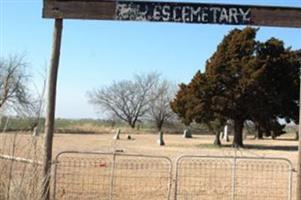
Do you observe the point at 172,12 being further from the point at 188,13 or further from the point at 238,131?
the point at 238,131

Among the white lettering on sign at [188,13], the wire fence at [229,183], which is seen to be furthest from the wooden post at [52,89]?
the wire fence at [229,183]

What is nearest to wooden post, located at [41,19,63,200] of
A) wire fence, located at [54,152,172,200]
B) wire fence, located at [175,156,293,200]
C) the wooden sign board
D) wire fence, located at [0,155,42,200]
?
the wooden sign board

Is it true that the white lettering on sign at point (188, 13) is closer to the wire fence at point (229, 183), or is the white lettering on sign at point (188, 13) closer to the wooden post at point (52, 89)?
the wooden post at point (52, 89)

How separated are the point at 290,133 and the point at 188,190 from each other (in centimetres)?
9648

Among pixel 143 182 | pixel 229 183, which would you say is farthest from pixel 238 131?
pixel 143 182

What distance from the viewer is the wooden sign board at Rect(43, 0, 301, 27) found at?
9547mm

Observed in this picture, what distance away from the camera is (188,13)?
9.53 metres

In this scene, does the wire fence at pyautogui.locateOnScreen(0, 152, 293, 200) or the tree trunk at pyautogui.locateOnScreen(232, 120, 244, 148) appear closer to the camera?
the wire fence at pyautogui.locateOnScreen(0, 152, 293, 200)

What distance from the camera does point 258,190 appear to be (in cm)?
1716

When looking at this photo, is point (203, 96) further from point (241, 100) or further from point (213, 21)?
point (213, 21)

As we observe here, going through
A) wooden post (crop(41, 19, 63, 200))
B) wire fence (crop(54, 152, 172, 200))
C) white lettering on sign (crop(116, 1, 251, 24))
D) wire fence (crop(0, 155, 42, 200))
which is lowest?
wire fence (crop(54, 152, 172, 200))

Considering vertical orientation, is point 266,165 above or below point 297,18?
below

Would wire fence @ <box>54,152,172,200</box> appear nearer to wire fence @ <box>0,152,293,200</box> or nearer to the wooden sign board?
wire fence @ <box>0,152,293,200</box>

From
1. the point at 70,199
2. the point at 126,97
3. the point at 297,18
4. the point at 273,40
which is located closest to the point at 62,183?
the point at 70,199
